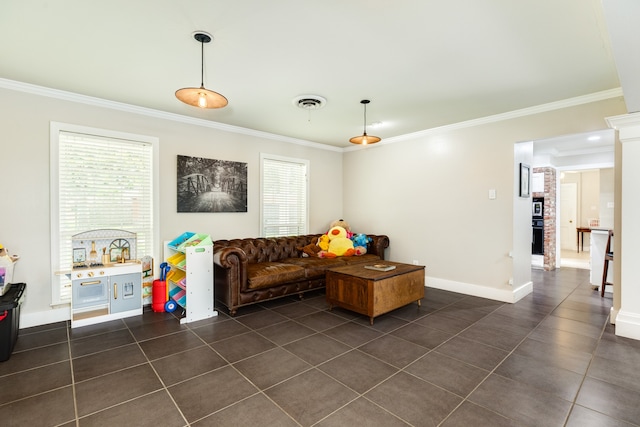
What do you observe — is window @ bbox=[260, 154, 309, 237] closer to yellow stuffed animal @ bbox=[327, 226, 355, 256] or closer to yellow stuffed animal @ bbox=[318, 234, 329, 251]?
yellow stuffed animal @ bbox=[318, 234, 329, 251]

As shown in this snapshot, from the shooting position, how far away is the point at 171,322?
3.49 metres

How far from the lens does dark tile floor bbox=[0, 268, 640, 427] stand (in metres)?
1.91

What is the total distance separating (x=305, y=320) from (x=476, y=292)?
269 cm

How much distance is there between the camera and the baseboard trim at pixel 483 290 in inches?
167

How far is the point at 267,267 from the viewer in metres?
4.22

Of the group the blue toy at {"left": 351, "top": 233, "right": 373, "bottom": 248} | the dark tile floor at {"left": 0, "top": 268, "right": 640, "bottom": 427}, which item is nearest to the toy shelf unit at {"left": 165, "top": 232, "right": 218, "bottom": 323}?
the dark tile floor at {"left": 0, "top": 268, "right": 640, "bottom": 427}

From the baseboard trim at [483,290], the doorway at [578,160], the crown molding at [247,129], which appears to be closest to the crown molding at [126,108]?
the crown molding at [247,129]

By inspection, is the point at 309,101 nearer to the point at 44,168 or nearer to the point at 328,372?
the point at 328,372

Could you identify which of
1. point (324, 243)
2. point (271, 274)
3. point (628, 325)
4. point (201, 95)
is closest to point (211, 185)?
point (271, 274)

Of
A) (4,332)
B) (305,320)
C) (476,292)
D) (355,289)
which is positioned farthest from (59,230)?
(476,292)

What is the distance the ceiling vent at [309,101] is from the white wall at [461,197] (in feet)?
7.20

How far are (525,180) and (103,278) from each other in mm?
5727

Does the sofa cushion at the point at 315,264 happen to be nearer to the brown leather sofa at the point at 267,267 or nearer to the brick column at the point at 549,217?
the brown leather sofa at the point at 267,267

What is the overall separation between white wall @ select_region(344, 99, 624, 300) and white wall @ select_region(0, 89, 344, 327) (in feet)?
8.82
